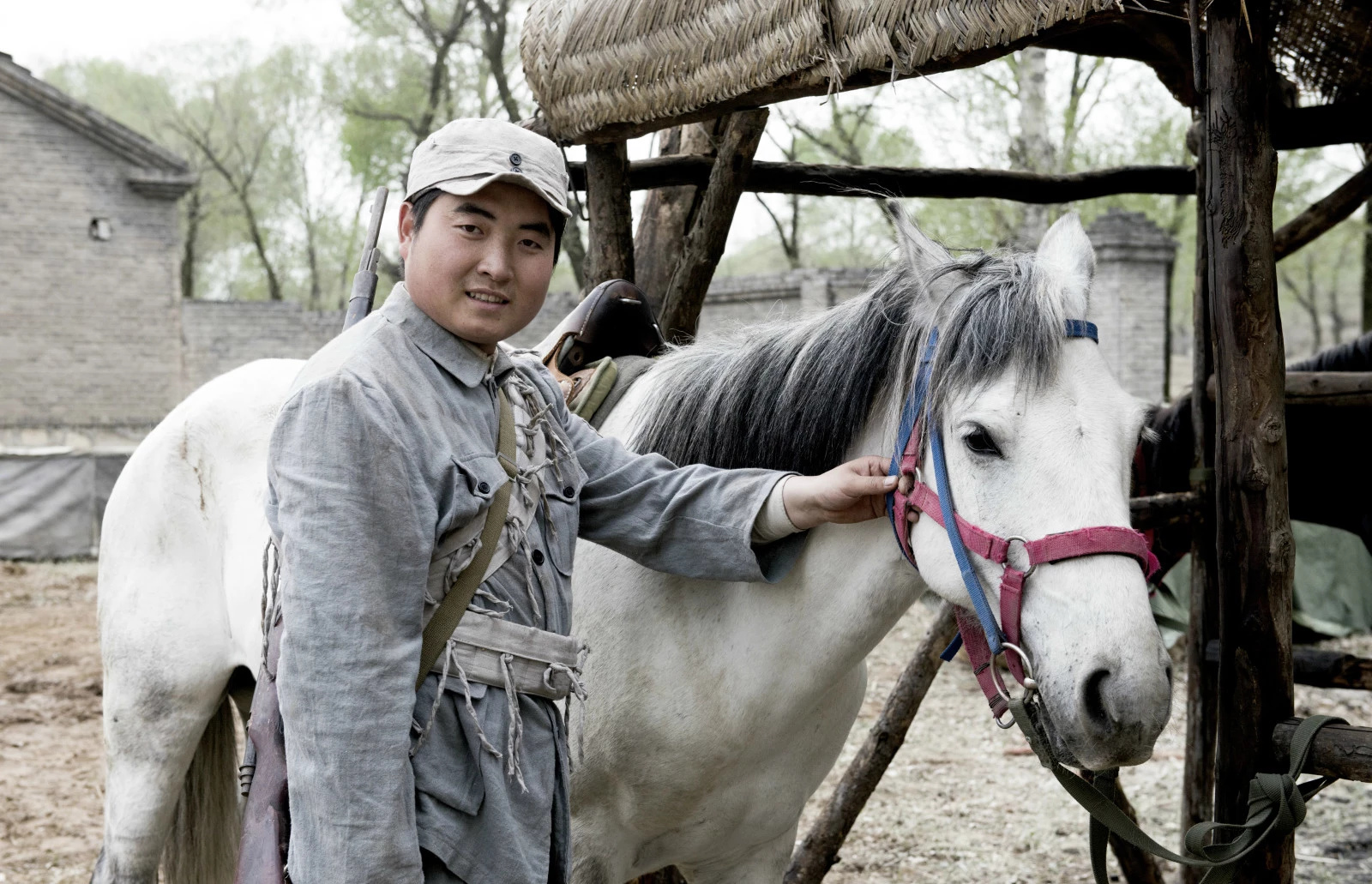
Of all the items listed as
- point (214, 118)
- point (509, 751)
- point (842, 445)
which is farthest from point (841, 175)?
point (214, 118)

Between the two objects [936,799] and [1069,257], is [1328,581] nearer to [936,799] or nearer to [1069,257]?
[936,799]

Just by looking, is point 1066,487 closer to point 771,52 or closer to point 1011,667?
Answer: point 1011,667

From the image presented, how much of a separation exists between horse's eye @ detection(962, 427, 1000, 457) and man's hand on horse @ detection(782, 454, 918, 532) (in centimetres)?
18

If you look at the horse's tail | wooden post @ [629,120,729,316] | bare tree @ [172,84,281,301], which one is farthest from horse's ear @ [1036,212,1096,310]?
bare tree @ [172,84,281,301]

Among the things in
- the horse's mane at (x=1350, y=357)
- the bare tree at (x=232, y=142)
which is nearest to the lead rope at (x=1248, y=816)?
the horse's mane at (x=1350, y=357)

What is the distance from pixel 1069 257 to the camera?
1942 mm

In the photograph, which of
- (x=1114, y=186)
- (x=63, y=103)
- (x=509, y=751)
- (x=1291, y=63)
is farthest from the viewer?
(x=63, y=103)

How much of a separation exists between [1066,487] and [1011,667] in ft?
0.97

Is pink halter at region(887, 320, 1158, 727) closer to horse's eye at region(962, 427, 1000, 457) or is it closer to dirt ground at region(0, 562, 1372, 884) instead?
horse's eye at region(962, 427, 1000, 457)

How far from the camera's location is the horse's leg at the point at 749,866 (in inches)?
97.9

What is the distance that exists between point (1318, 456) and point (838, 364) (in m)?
3.18

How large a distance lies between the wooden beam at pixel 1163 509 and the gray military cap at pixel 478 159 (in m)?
1.96

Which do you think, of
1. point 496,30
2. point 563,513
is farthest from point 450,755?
point 496,30

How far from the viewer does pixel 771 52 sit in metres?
2.52
